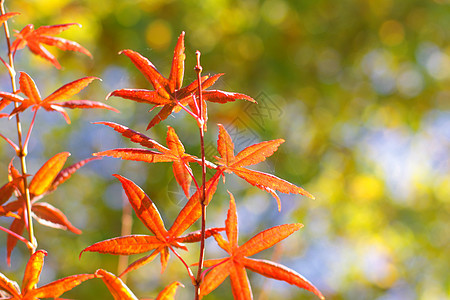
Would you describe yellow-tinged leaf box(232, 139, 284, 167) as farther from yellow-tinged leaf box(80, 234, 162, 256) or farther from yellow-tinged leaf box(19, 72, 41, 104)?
yellow-tinged leaf box(19, 72, 41, 104)

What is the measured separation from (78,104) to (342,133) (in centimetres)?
271

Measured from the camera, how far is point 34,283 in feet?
1.04

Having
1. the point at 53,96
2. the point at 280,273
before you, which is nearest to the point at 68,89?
the point at 53,96

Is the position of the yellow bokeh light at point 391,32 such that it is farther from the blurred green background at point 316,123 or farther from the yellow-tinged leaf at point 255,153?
the yellow-tinged leaf at point 255,153

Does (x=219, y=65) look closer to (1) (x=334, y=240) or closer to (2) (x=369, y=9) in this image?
(2) (x=369, y=9)

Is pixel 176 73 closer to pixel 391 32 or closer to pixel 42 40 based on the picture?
pixel 42 40

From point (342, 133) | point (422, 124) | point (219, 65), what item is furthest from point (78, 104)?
point (422, 124)

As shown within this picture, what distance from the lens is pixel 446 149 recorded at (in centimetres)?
301

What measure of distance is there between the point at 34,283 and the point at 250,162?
0.18m

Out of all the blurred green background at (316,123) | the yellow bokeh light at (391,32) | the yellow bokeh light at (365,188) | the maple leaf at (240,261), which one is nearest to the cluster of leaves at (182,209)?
the maple leaf at (240,261)

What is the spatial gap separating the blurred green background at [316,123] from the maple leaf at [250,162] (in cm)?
197

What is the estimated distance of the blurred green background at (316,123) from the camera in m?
2.47

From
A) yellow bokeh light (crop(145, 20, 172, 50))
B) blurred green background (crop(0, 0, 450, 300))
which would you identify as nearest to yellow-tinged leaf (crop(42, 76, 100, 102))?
blurred green background (crop(0, 0, 450, 300))

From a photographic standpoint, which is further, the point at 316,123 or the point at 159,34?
the point at 316,123
